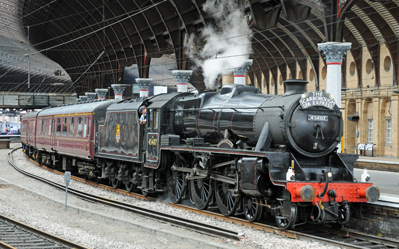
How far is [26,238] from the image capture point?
902 cm

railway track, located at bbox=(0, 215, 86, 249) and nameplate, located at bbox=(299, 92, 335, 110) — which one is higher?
nameplate, located at bbox=(299, 92, 335, 110)

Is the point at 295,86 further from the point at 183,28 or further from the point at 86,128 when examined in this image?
the point at 183,28

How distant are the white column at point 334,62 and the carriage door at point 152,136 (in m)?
6.58

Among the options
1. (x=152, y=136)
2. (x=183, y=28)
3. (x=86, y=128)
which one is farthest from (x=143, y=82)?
(x=152, y=136)

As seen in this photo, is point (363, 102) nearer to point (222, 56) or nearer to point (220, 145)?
point (222, 56)

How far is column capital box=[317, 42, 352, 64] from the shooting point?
16.7 metres

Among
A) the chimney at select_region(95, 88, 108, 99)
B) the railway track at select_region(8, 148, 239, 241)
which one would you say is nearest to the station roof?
the chimney at select_region(95, 88, 108, 99)

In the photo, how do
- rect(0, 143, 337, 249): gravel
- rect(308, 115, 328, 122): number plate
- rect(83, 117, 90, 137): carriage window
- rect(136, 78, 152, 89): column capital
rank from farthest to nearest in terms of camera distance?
rect(136, 78, 152, 89): column capital
rect(83, 117, 90, 137): carriage window
rect(308, 115, 328, 122): number plate
rect(0, 143, 337, 249): gravel

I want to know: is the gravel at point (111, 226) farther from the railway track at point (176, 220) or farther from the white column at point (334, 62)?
the white column at point (334, 62)

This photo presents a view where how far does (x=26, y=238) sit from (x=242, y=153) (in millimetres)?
4766

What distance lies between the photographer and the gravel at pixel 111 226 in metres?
8.55

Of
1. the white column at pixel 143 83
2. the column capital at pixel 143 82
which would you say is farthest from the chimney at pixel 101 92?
the column capital at pixel 143 82

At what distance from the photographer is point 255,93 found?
11.9 m

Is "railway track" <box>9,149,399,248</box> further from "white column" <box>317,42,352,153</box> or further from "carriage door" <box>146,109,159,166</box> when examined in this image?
"white column" <box>317,42,352,153</box>
